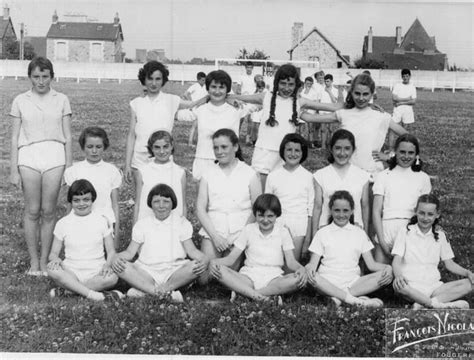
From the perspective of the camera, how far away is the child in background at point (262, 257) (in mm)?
4781

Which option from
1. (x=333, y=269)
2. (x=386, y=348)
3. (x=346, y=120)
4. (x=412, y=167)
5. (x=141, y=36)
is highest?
(x=141, y=36)

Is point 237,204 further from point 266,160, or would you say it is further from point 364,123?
point 364,123

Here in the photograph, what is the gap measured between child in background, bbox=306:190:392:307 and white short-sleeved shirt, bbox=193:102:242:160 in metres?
1.23

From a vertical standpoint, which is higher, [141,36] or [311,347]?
[141,36]

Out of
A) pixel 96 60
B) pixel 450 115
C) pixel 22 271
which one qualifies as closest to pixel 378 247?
pixel 22 271

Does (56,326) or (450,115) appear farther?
(450,115)

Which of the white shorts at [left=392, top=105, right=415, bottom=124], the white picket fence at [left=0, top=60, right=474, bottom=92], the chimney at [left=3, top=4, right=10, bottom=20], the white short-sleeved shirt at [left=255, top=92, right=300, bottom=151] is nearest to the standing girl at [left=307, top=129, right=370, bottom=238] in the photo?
the white short-sleeved shirt at [left=255, top=92, right=300, bottom=151]

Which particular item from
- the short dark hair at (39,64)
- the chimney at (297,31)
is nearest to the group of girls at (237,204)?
the short dark hair at (39,64)

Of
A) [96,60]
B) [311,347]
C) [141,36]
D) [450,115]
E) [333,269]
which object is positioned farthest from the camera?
[96,60]

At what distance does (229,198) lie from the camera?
17.1ft

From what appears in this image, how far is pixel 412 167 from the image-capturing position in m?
5.24

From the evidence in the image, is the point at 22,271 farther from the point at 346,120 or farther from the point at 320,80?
the point at 320,80

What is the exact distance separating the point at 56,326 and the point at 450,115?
15598mm

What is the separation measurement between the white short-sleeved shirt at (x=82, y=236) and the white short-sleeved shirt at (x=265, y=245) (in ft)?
3.51
